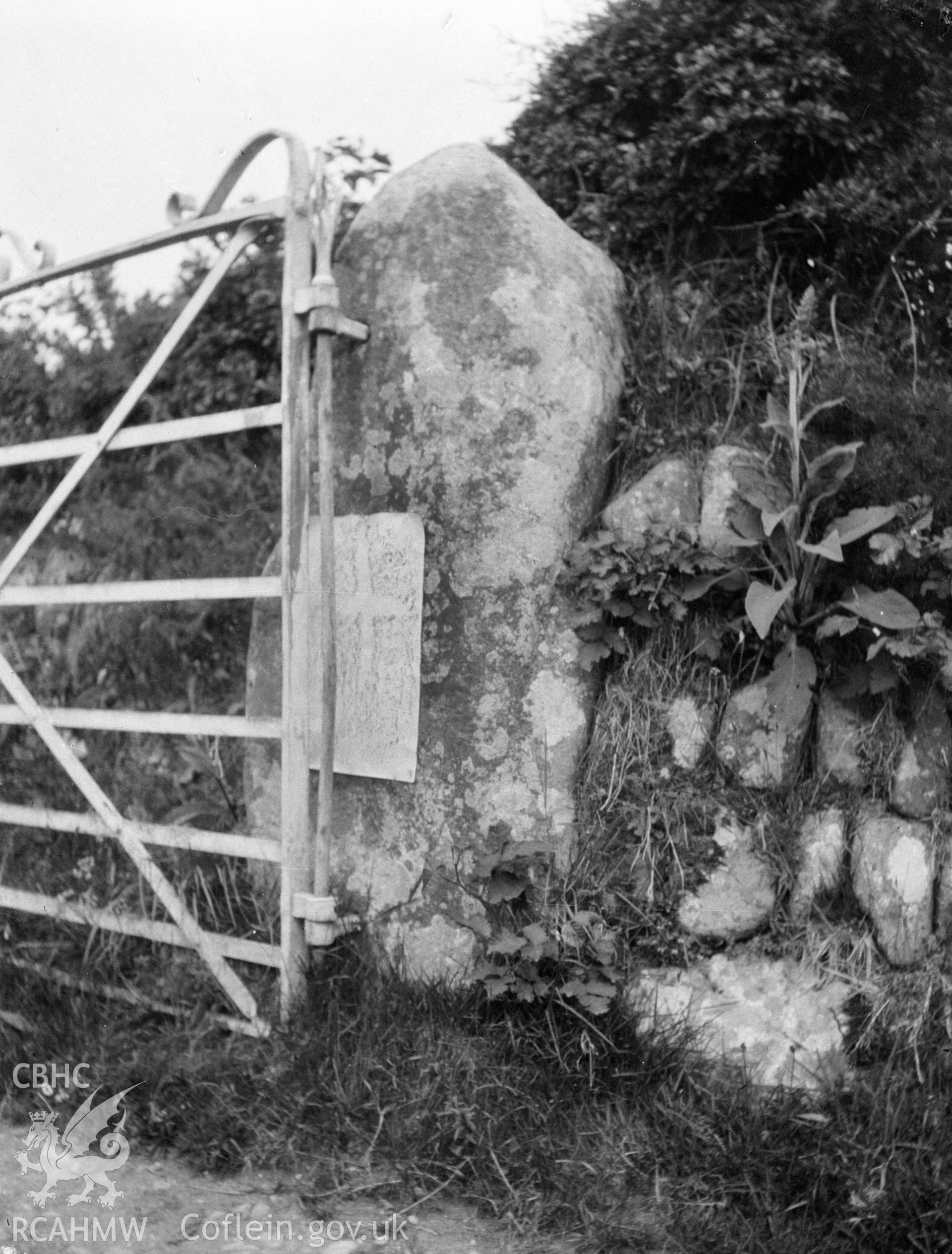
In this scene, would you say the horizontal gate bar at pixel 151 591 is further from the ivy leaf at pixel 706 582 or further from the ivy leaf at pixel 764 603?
the ivy leaf at pixel 764 603

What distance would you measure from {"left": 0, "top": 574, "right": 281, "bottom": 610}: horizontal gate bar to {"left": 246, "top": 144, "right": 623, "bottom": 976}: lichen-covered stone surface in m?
0.42

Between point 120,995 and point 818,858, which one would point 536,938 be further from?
point 120,995

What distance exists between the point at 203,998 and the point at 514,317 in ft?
7.75

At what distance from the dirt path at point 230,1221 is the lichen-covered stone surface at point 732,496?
78.8 inches

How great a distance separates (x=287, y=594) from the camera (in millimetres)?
3504

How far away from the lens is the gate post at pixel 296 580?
11.3 ft

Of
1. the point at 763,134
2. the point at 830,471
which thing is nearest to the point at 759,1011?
the point at 830,471

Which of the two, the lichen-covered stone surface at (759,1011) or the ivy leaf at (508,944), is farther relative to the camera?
the ivy leaf at (508,944)

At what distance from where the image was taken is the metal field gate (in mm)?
3461

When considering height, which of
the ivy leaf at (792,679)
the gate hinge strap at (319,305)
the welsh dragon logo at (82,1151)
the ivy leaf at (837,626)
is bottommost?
the welsh dragon logo at (82,1151)

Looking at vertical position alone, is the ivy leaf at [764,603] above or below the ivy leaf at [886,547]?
below

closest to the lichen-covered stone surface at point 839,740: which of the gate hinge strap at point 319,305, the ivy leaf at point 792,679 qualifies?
the ivy leaf at point 792,679

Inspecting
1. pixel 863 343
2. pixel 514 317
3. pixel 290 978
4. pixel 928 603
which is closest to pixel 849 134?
pixel 863 343

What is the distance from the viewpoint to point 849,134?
4.41 meters
